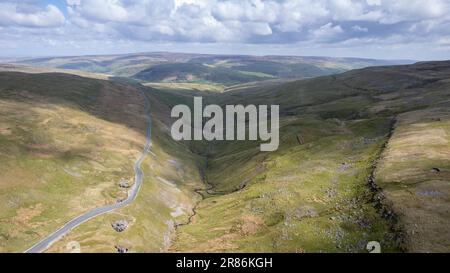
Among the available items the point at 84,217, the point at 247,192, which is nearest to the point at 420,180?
the point at 247,192

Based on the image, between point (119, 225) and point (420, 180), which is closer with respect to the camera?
point (420, 180)

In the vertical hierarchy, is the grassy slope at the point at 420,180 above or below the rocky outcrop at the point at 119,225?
above

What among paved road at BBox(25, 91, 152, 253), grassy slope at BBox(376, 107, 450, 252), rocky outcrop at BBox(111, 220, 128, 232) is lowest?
rocky outcrop at BBox(111, 220, 128, 232)

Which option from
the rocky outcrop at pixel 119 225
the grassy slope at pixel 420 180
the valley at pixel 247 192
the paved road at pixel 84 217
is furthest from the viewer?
the rocky outcrop at pixel 119 225

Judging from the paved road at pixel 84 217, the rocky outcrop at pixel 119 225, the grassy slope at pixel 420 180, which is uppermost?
the grassy slope at pixel 420 180

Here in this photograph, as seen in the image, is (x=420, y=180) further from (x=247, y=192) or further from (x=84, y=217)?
(x=84, y=217)

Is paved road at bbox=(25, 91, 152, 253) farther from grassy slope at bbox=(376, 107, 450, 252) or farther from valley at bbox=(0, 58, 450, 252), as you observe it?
grassy slope at bbox=(376, 107, 450, 252)

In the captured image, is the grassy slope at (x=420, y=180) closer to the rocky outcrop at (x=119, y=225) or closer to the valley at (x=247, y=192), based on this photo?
the valley at (x=247, y=192)

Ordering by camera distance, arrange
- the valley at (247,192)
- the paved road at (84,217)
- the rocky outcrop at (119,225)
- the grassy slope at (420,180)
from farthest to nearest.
Result: the rocky outcrop at (119,225) → the paved road at (84,217) → the valley at (247,192) → the grassy slope at (420,180)

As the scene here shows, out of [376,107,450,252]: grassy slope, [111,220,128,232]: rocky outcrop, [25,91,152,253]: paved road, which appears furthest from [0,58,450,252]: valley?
[25,91,152,253]: paved road

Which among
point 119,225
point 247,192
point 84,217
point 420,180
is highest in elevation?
point 420,180

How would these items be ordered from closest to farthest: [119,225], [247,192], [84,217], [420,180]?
[420,180] < [119,225] < [84,217] < [247,192]

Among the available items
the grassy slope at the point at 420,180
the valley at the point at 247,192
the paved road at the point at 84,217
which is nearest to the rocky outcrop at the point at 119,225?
the valley at the point at 247,192
